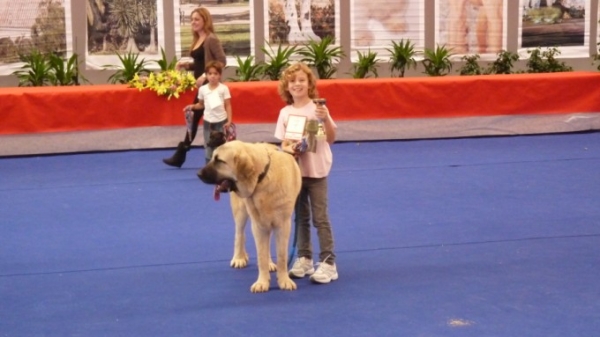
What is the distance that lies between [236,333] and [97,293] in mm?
1284

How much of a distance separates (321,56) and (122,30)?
9.68 feet

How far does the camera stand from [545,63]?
555 inches

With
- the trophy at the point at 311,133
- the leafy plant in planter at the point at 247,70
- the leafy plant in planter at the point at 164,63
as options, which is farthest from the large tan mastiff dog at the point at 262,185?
the leafy plant in planter at the point at 247,70

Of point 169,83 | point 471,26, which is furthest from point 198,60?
point 471,26

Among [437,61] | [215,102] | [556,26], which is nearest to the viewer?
[215,102]

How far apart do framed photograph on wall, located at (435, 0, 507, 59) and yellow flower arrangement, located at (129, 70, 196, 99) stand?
4.66 metres

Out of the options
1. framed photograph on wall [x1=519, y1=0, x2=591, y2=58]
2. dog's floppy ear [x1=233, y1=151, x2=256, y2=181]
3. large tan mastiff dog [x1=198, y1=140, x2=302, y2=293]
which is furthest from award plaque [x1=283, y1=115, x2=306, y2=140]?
framed photograph on wall [x1=519, y1=0, x2=591, y2=58]

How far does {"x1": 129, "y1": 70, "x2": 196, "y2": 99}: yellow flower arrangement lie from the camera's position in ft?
38.3

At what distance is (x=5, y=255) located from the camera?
6.98m

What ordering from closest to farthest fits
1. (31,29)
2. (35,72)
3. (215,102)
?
(215,102) < (35,72) < (31,29)

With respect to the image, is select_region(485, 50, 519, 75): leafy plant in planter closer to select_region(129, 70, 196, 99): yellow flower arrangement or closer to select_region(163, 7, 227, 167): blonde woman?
select_region(129, 70, 196, 99): yellow flower arrangement

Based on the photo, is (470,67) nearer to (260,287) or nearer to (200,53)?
(200,53)

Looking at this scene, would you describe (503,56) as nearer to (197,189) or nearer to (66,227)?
(197,189)

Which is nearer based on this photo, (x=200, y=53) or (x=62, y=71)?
(x=200, y=53)
